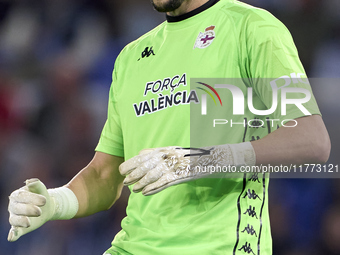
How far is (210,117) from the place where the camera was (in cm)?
221

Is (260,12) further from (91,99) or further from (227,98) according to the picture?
(91,99)

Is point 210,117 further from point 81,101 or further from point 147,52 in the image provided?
point 81,101

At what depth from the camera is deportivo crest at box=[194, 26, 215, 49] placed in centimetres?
231

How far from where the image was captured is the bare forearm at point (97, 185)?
2637mm

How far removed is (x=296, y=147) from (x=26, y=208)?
1.13 metres

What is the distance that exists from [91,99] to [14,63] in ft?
2.84

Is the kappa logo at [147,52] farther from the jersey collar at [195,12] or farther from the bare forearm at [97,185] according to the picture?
the bare forearm at [97,185]

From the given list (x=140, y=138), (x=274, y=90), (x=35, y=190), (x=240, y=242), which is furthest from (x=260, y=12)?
(x=35, y=190)

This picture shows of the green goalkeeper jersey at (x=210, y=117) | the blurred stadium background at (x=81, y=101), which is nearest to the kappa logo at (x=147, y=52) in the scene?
the green goalkeeper jersey at (x=210, y=117)

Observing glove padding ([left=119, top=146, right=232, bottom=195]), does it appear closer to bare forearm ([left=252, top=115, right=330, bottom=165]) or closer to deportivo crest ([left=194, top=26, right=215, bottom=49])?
bare forearm ([left=252, top=115, right=330, bottom=165])

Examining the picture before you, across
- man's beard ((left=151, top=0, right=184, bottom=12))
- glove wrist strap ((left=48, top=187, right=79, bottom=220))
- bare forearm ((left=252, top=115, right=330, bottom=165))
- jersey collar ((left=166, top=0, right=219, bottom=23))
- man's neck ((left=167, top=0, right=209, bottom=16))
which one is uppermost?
man's beard ((left=151, top=0, right=184, bottom=12))

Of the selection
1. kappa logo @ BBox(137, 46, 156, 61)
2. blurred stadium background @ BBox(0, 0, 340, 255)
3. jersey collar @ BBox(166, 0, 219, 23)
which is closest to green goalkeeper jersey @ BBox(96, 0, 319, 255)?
jersey collar @ BBox(166, 0, 219, 23)

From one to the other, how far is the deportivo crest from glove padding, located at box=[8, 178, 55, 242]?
0.93 meters

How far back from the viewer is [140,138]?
243cm
